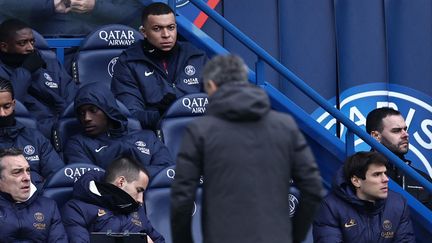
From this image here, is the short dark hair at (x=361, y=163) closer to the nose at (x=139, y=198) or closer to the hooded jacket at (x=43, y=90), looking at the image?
the nose at (x=139, y=198)

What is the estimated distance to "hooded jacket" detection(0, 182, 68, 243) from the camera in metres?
7.47

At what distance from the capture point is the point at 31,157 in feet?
26.9

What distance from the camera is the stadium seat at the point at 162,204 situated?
8.18 meters

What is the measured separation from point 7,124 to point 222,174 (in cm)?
306

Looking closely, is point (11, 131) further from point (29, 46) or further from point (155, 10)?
point (155, 10)

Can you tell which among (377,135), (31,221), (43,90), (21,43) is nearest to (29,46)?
(21,43)

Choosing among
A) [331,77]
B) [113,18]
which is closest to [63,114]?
[113,18]

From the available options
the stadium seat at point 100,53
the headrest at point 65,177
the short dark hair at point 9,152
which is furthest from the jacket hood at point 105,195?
the stadium seat at point 100,53

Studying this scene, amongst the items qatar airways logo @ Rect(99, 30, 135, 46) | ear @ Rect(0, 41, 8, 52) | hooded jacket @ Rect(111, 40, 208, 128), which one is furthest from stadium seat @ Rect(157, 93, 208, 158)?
ear @ Rect(0, 41, 8, 52)

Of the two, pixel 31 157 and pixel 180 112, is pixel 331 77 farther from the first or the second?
pixel 31 157

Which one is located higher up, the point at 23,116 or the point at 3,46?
the point at 3,46

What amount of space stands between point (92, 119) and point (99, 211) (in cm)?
89

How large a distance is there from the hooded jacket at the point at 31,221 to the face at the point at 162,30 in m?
1.85

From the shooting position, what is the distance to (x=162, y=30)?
29.6 ft
